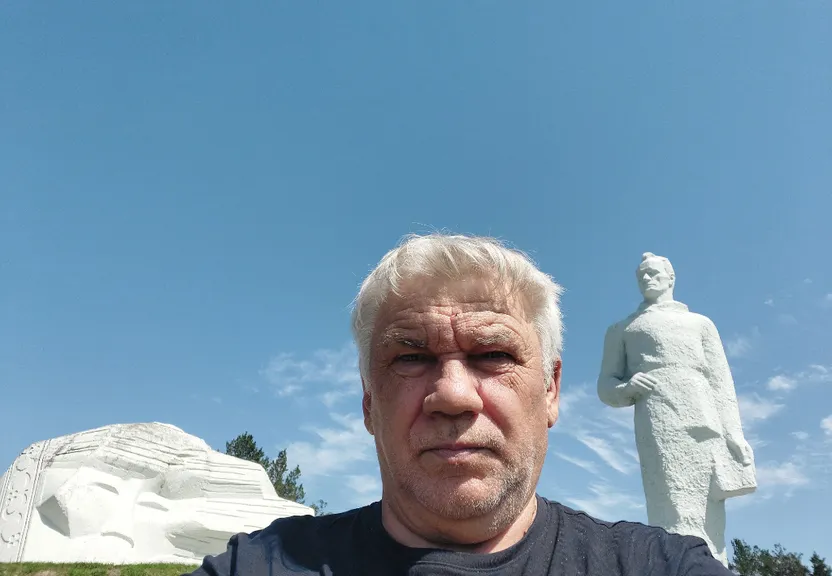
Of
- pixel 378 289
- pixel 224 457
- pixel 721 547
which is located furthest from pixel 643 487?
pixel 378 289

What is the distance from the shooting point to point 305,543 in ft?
5.13

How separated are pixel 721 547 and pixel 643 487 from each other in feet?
3.12

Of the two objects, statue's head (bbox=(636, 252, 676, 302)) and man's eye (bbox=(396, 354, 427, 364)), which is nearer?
man's eye (bbox=(396, 354, 427, 364))

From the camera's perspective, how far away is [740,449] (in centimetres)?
636

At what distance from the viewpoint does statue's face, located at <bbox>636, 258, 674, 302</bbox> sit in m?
6.94

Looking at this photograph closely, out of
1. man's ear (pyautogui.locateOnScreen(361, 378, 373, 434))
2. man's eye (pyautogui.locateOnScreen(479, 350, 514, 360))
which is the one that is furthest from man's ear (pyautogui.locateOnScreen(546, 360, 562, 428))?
man's ear (pyautogui.locateOnScreen(361, 378, 373, 434))

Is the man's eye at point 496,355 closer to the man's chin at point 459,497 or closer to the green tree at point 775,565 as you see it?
the man's chin at point 459,497

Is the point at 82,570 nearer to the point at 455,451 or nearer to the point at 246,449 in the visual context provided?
the point at 455,451

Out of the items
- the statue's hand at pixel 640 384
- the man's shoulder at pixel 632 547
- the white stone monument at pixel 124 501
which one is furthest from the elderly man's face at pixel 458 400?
the white stone monument at pixel 124 501

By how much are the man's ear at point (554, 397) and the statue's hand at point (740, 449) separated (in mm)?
5656

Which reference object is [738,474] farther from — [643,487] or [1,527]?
[1,527]

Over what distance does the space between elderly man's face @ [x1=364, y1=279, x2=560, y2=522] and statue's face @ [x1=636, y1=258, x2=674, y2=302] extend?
230 inches

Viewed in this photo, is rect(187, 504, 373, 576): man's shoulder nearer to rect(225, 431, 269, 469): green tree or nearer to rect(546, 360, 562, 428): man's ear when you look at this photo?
rect(546, 360, 562, 428): man's ear

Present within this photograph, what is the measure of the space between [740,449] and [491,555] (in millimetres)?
6016
